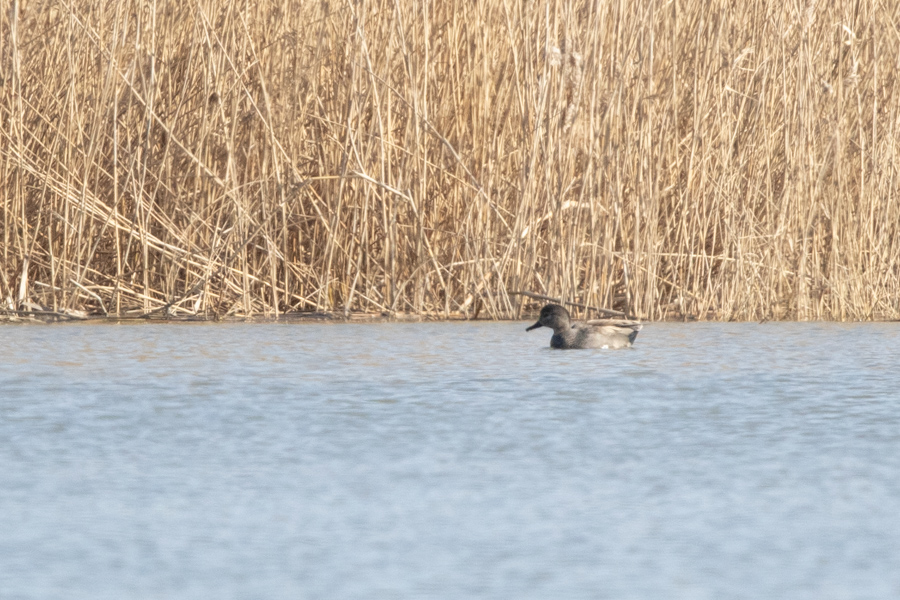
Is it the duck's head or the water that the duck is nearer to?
the duck's head

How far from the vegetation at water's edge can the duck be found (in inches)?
29.7

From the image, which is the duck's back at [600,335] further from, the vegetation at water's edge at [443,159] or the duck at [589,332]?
the vegetation at water's edge at [443,159]

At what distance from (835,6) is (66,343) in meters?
3.76

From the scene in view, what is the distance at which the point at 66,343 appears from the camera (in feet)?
17.4

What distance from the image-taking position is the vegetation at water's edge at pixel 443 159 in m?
6.30

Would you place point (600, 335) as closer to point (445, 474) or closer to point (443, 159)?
point (443, 159)

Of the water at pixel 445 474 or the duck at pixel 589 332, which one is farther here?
the duck at pixel 589 332

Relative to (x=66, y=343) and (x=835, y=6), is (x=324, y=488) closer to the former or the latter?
(x=66, y=343)

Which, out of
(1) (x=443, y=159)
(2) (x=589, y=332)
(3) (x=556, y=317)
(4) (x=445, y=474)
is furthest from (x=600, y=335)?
(4) (x=445, y=474)

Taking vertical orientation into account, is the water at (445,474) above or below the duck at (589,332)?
below

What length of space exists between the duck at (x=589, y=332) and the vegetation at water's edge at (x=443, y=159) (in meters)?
0.76

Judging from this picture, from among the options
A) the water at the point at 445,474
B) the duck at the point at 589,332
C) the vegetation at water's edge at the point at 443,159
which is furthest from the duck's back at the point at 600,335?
the vegetation at water's edge at the point at 443,159

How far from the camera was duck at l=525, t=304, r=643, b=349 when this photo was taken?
5398 mm

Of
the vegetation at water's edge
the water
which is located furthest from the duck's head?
the vegetation at water's edge
